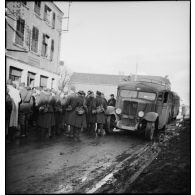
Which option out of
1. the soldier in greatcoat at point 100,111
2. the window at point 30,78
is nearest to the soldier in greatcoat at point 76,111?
the soldier in greatcoat at point 100,111

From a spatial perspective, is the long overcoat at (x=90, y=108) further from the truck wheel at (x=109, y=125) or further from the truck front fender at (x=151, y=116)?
the truck front fender at (x=151, y=116)

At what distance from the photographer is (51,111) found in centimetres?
459

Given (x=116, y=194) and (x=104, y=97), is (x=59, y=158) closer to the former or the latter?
(x=116, y=194)

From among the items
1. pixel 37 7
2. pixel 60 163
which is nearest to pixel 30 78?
pixel 37 7

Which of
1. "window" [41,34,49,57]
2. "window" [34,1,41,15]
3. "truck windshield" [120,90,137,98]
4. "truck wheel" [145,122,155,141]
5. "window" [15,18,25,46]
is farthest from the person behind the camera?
"truck windshield" [120,90,137,98]

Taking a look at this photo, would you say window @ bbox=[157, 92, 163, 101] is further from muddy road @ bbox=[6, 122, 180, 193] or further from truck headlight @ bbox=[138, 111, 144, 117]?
muddy road @ bbox=[6, 122, 180, 193]

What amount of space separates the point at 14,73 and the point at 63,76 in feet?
2.67

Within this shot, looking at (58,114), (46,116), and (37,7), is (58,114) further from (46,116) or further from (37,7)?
(37,7)

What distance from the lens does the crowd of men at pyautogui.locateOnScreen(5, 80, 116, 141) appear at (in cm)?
322

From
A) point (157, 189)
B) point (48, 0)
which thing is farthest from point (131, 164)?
point (48, 0)

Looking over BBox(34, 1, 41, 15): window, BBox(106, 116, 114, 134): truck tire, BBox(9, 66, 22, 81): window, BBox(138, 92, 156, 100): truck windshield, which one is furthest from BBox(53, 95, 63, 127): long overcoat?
BBox(138, 92, 156, 100): truck windshield

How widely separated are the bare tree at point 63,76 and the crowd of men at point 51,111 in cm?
15

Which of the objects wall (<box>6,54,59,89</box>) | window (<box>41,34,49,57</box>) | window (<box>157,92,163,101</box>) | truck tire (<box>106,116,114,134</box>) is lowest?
truck tire (<box>106,116,114,134</box>)

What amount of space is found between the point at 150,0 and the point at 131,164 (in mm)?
2641
